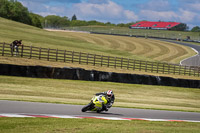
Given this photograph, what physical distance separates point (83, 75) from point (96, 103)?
18.2 meters

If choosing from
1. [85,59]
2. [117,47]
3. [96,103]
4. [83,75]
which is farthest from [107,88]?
[117,47]

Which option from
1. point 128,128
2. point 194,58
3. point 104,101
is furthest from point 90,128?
point 194,58

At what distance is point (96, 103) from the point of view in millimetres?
14609

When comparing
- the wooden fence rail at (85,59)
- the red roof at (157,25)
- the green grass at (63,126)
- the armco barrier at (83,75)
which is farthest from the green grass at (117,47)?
the red roof at (157,25)

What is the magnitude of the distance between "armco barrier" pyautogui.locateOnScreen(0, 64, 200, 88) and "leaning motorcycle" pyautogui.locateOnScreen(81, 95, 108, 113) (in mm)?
14789

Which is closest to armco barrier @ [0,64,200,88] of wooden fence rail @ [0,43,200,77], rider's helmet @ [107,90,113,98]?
wooden fence rail @ [0,43,200,77]

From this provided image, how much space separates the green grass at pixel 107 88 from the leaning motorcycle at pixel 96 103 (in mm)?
6614

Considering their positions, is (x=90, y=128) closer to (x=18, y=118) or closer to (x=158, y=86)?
(x=18, y=118)

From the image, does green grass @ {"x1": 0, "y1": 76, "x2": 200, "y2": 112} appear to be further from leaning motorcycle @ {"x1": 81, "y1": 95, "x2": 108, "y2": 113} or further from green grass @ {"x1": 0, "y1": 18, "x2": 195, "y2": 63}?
green grass @ {"x1": 0, "y1": 18, "x2": 195, "y2": 63}

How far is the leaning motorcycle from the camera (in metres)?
14.6

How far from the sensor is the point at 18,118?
11469 mm

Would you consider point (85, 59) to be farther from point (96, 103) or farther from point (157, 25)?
point (157, 25)

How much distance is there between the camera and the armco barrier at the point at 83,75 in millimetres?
28462

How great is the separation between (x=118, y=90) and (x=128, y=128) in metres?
20.2
